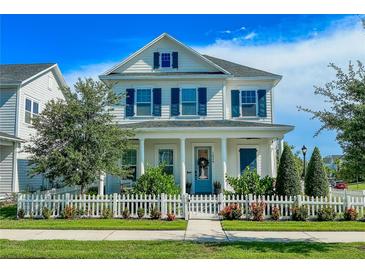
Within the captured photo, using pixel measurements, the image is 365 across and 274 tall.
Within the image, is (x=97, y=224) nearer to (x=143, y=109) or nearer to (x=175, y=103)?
(x=143, y=109)

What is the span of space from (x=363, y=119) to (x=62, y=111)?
10.7m

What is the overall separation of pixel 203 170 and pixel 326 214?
26.6 ft

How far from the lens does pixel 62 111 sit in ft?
45.3

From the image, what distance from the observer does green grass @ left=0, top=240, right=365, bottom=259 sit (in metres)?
7.08

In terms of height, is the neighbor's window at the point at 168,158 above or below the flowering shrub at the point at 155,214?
above

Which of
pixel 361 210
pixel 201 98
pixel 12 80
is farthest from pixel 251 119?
pixel 12 80

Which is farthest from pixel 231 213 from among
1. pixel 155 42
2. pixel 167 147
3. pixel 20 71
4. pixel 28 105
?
pixel 20 71

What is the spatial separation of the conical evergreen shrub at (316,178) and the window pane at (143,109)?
29.7 ft

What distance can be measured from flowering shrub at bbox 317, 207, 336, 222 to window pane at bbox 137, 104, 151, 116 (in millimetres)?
10629

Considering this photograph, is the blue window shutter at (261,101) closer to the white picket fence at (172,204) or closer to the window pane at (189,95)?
the window pane at (189,95)

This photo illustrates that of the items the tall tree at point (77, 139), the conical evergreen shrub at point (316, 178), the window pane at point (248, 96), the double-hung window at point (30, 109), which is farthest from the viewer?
the double-hung window at point (30, 109)

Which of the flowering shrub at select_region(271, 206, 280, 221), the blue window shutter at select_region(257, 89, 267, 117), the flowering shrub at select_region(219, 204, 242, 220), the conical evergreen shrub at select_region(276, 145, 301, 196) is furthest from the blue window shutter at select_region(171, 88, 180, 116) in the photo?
the flowering shrub at select_region(271, 206, 280, 221)

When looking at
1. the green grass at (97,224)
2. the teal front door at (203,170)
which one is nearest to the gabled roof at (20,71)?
the green grass at (97,224)

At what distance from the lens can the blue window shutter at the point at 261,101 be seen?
65.0 ft
